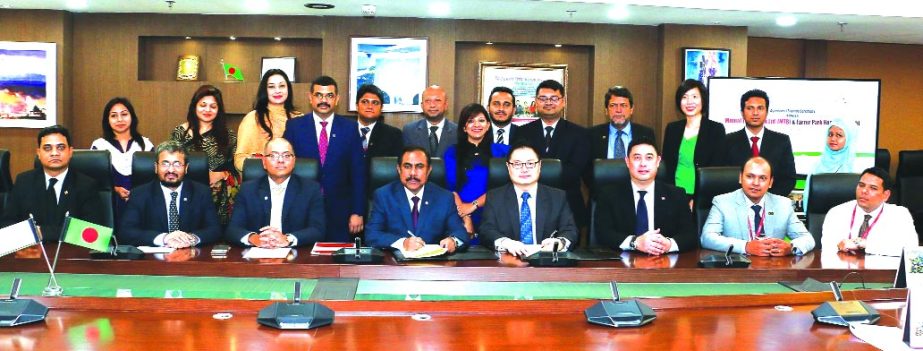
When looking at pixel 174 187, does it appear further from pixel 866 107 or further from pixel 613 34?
pixel 866 107

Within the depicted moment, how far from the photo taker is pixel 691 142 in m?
5.57

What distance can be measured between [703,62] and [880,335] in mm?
6069

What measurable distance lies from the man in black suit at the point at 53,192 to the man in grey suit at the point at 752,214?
2.93m

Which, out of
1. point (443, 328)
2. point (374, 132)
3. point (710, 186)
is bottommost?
point (443, 328)

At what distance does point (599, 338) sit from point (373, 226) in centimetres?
204

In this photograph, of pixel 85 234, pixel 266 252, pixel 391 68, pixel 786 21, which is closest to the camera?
pixel 85 234

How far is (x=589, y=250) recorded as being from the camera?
3887 millimetres

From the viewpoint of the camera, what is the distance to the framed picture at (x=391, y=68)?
8242 millimetres

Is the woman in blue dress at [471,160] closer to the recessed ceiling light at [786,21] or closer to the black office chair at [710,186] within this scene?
the black office chair at [710,186]

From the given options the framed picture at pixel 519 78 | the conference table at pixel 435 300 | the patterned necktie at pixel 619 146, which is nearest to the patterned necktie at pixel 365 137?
the patterned necktie at pixel 619 146

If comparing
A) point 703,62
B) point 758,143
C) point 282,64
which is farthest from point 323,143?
point 703,62

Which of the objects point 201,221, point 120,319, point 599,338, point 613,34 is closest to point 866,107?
point 613,34

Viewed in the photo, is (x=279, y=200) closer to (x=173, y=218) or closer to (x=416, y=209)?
(x=173, y=218)

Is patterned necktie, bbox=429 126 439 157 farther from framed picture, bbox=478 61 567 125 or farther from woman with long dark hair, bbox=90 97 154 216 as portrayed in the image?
framed picture, bbox=478 61 567 125
